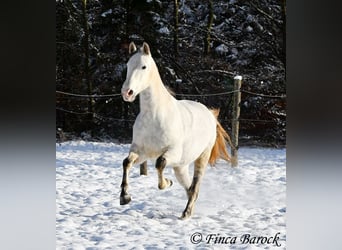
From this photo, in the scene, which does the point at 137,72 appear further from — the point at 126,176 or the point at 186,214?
the point at 186,214

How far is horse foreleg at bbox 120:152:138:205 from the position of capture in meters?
2.30

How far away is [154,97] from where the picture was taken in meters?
2.31

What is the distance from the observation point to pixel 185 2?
2.39m

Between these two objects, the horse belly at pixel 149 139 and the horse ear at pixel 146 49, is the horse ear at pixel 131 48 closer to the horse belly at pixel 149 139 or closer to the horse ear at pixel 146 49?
the horse ear at pixel 146 49

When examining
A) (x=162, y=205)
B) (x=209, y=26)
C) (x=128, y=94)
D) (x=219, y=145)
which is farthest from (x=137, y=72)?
(x=162, y=205)

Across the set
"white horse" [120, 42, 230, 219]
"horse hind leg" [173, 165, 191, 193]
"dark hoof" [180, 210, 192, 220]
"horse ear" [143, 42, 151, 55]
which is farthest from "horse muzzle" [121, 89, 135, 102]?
"dark hoof" [180, 210, 192, 220]

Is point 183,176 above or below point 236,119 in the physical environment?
below

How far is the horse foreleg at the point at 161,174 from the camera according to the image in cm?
223

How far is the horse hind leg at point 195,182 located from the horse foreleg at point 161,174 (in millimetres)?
126

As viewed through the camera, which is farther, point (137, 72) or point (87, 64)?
point (87, 64)

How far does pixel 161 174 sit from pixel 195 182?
22 centimetres

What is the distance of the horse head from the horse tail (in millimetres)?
418
